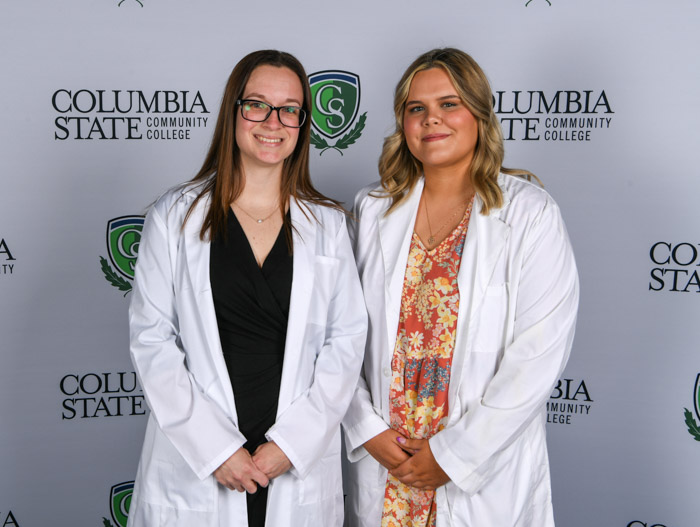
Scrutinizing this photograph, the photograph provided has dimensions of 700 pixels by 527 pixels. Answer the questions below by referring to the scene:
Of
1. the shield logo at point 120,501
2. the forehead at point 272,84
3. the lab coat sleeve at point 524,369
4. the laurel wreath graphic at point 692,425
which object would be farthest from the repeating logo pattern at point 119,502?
the laurel wreath graphic at point 692,425

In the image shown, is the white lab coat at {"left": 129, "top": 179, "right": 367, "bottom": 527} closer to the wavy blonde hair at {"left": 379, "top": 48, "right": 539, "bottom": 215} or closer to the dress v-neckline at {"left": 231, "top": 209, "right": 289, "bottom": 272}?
the dress v-neckline at {"left": 231, "top": 209, "right": 289, "bottom": 272}

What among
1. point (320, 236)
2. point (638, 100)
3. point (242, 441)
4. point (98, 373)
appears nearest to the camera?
point (242, 441)

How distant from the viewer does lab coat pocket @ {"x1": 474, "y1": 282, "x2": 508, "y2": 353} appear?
1.56m

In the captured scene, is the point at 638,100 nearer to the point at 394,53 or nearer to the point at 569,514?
the point at 394,53

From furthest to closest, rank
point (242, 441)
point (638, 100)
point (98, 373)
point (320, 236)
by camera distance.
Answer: point (98, 373), point (638, 100), point (320, 236), point (242, 441)

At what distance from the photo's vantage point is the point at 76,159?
7.59 feet

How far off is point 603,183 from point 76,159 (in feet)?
6.27

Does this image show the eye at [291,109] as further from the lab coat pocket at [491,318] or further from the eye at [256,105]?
the lab coat pocket at [491,318]

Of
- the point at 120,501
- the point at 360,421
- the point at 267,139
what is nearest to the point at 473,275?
the point at 360,421

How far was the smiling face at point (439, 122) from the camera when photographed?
163 centimetres

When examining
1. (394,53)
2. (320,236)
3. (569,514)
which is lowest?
(569,514)

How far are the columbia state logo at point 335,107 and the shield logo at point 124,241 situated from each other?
2.43 ft

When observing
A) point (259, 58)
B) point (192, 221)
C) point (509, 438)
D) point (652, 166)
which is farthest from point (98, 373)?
point (652, 166)

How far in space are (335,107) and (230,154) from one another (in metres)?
0.92
